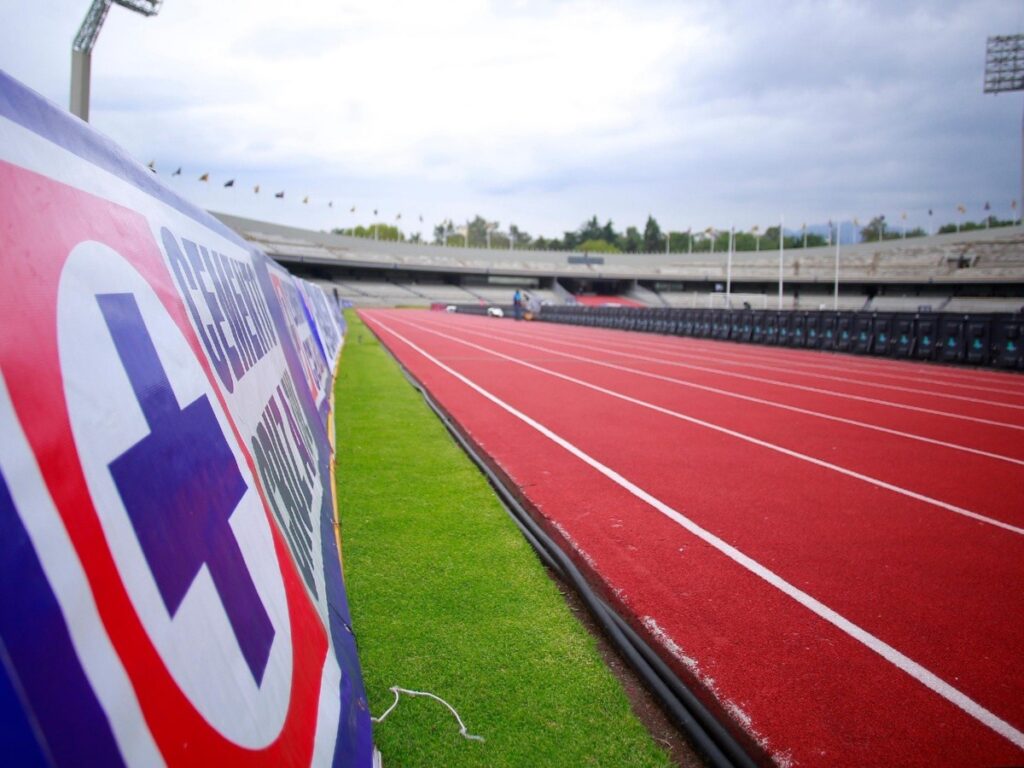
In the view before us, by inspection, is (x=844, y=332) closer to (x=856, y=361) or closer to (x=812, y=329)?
(x=812, y=329)

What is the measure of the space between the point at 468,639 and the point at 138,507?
198 centimetres

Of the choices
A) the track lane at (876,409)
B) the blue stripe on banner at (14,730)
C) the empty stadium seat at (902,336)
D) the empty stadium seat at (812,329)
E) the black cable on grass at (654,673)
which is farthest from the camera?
the empty stadium seat at (812,329)

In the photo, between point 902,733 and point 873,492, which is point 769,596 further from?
point 873,492

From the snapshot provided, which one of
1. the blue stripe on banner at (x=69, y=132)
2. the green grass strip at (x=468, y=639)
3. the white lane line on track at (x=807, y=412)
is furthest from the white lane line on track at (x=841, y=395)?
the blue stripe on banner at (x=69, y=132)

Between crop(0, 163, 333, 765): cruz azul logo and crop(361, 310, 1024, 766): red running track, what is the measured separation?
5.87 ft

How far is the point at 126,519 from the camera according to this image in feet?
4.33

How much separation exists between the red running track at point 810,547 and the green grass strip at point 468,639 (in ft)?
1.35

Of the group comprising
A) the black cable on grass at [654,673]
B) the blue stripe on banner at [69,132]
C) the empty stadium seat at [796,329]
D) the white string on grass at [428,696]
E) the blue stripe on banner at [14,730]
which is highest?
the blue stripe on banner at [69,132]

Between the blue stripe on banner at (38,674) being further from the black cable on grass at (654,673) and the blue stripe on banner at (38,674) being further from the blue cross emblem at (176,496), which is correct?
the black cable on grass at (654,673)

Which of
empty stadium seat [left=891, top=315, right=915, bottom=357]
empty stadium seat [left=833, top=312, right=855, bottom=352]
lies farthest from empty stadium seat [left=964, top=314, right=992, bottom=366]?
empty stadium seat [left=833, top=312, right=855, bottom=352]

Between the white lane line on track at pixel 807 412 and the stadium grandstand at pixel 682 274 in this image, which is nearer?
the white lane line on track at pixel 807 412

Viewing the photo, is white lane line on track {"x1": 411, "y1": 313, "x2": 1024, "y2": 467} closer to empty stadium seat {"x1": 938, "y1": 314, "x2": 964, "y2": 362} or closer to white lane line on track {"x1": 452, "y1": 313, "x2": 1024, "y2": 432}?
white lane line on track {"x1": 452, "y1": 313, "x2": 1024, "y2": 432}

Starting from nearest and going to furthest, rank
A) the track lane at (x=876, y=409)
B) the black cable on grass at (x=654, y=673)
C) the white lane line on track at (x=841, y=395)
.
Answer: the black cable on grass at (x=654, y=673)
the track lane at (x=876, y=409)
the white lane line on track at (x=841, y=395)

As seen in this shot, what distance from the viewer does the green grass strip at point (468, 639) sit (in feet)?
7.63
